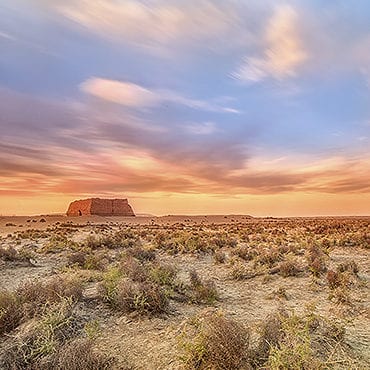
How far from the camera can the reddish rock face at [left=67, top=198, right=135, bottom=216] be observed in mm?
124838

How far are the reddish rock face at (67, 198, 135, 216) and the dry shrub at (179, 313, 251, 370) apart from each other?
387 feet

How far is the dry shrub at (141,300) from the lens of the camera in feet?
33.7

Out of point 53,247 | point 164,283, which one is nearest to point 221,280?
point 164,283

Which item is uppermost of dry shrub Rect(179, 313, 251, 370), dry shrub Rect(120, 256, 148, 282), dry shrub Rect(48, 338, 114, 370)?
dry shrub Rect(120, 256, 148, 282)

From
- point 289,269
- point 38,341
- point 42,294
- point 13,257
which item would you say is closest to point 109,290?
point 42,294

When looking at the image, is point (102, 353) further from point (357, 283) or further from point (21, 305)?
point (357, 283)

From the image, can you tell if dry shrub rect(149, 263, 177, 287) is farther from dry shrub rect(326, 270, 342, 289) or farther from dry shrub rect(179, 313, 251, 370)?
dry shrub rect(326, 270, 342, 289)

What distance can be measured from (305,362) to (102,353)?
3927 millimetres

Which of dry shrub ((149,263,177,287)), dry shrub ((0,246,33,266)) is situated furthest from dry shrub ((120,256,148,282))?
dry shrub ((0,246,33,266))

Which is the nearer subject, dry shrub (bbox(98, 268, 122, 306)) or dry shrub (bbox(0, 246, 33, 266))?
dry shrub (bbox(98, 268, 122, 306))

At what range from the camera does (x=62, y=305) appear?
8805 mm

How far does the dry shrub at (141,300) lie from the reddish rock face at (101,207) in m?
114

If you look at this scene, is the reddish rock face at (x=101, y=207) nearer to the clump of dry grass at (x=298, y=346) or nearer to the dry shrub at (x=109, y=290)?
the dry shrub at (x=109, y=290)

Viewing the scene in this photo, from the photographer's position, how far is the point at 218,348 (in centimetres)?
671
